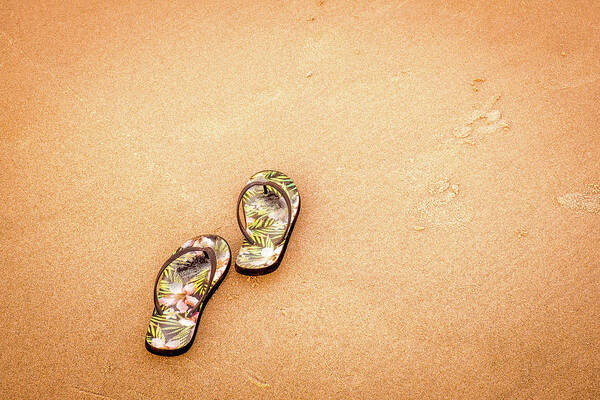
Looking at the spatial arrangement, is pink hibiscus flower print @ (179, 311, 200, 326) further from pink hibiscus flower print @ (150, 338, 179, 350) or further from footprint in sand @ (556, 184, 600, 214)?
footprint in sand @ (556, 184, 600, 214)

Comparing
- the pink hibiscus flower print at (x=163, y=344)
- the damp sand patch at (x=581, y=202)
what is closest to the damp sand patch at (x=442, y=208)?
the damp sand patch at (x=581, y=202)

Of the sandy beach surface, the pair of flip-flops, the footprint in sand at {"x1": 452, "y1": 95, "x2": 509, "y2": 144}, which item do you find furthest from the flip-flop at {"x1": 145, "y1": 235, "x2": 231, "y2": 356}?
the footprint in sand at {"x1": 452, "y1": 95, "x2": 509, "y2": 144}

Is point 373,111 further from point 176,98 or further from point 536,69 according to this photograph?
point 176,98

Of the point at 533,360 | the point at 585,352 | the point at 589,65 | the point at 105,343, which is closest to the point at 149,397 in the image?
the point at 105,343

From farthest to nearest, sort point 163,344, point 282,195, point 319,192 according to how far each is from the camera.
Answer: point 319,192 < point 282,195 < point 163,344

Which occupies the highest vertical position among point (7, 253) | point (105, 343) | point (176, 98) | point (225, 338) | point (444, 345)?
point (176, 98)

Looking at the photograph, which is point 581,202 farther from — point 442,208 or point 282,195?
point 282,195

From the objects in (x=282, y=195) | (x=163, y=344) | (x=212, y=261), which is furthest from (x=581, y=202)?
(x=163, y=344)
